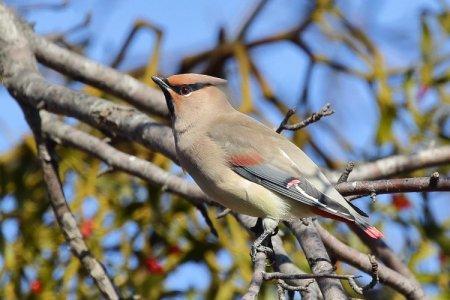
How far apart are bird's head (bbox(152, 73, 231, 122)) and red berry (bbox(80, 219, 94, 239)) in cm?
53

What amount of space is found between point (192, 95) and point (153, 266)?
71 centimetres

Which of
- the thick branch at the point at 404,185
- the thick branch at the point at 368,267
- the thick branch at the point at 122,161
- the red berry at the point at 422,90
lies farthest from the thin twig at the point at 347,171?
the red berry at the point at 422,90

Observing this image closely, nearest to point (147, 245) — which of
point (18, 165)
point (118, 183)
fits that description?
point (118, 183)

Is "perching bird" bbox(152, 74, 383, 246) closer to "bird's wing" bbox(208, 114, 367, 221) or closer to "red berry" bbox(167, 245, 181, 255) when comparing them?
"bird's wing" bbox(208, 114, 367, 221)

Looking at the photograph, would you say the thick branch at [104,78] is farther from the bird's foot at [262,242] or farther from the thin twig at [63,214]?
the bird's foot at [262,242]

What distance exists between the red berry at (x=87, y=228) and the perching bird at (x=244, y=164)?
21.4 inches

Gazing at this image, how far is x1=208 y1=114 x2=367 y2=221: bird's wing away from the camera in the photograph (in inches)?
99.8

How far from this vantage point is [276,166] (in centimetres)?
274

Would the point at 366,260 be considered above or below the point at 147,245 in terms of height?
above

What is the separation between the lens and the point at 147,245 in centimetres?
350

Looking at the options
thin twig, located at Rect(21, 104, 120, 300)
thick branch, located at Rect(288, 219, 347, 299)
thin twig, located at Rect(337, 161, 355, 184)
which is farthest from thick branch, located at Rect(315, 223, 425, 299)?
thin twig, located at Rect(21, 104, 120, 300)

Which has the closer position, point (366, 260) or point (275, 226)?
point (275, 226)

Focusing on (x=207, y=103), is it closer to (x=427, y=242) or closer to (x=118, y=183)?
(x=118, y=183)

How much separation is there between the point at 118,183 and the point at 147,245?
0.22 meters
